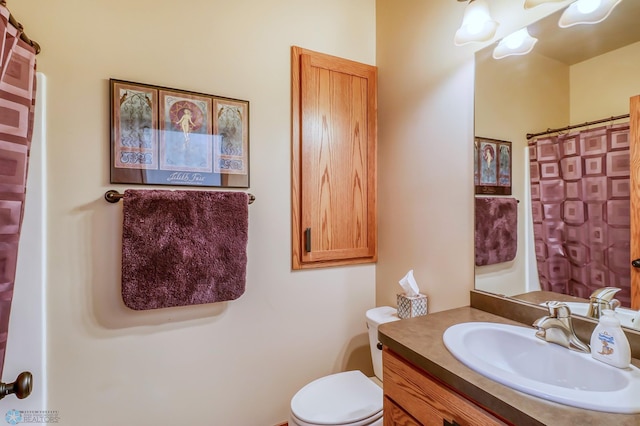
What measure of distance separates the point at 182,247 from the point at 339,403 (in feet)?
3.20

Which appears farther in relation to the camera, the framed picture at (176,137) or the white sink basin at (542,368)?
the framed picture at (176,137)

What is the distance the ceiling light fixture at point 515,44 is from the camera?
45.2 inches

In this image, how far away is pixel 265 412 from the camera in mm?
1596

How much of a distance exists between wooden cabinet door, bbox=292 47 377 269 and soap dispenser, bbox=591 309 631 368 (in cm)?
117

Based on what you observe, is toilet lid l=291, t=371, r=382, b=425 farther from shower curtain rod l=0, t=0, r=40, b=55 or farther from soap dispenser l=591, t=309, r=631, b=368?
shower curtain rod l=0, t=0, r=40, b=55

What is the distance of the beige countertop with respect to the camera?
23.5 inches

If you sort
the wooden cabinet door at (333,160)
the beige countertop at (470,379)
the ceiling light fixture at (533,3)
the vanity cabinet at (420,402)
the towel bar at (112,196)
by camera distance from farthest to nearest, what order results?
the wooden cabinet door at (333,160)
the towel bar at (112,196)
the ceiling light fixture at (533,3)
the vanity cabinet at (420,402)
the beige countertop at (470,379)

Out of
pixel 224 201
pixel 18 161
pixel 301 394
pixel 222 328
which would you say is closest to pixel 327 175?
pixel 224 201

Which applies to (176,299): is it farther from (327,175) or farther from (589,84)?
(589,84)

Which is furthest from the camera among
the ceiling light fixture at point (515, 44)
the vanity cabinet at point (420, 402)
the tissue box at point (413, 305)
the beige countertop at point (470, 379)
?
the tissue box at point (413, 305)

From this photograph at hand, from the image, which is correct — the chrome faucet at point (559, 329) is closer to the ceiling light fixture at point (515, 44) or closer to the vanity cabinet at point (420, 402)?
the vanity cabinet at point (420, 402)

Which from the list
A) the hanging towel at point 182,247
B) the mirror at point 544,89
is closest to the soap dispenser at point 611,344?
the mirror at point 544,89

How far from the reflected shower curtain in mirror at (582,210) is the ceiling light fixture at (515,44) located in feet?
1.22

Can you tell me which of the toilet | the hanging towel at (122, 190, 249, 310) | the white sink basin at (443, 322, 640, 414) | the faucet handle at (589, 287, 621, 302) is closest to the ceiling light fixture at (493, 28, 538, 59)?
the faucet handle at (589, 287, 621, 302)
